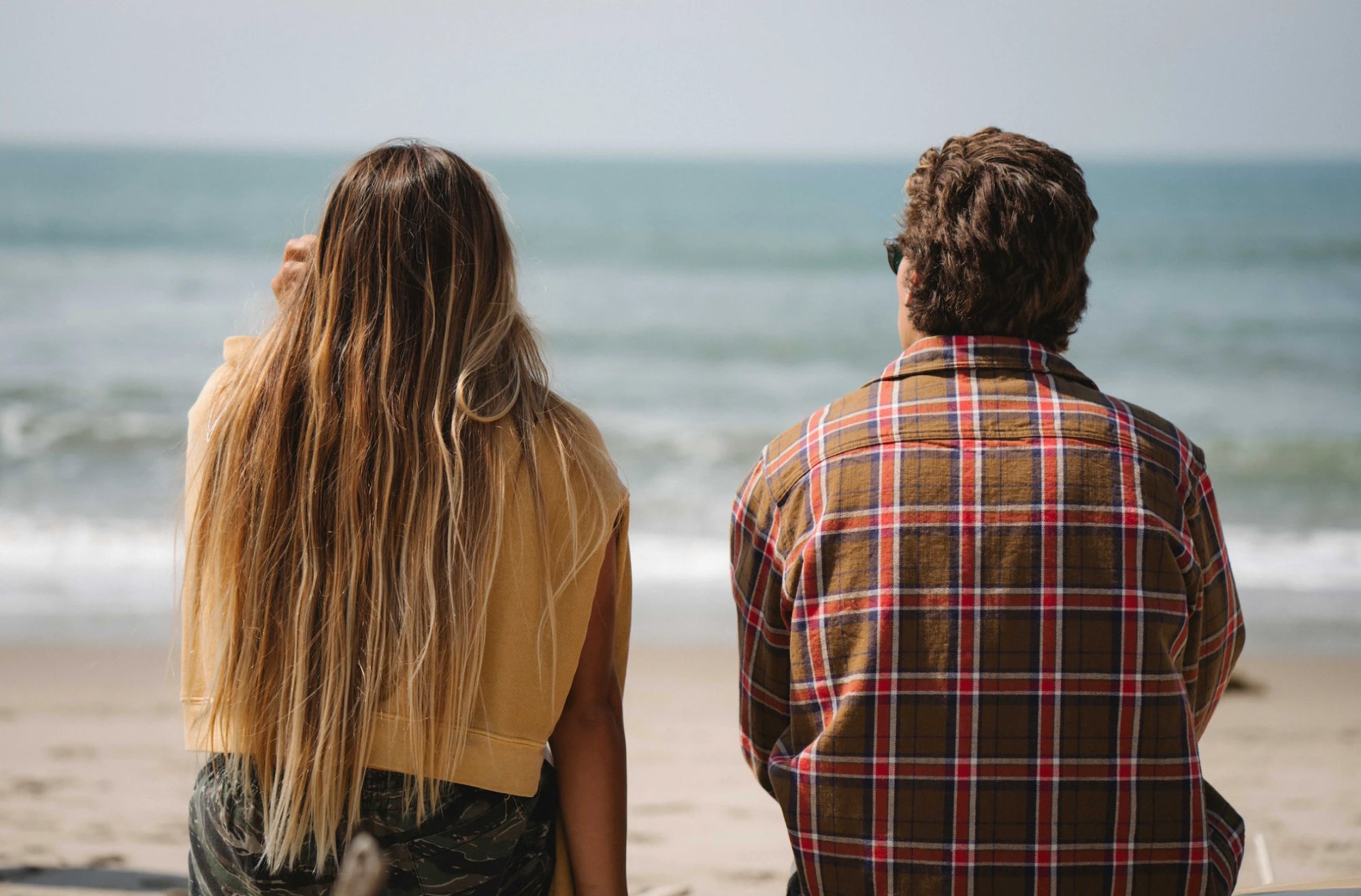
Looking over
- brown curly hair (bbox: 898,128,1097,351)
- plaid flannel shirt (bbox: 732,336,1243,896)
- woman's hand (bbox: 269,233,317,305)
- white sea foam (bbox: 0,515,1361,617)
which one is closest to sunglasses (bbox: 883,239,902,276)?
brown curly hair (bbox: 898,128,1097,351)

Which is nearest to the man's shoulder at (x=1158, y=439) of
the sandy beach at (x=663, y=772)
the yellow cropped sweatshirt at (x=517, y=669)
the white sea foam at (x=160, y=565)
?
the yellow cropped sweatshirt at (x=517, y=669)

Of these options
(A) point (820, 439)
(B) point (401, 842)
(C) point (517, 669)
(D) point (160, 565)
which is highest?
(A) point (820, 439)

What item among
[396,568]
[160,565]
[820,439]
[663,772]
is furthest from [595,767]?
[160,565]

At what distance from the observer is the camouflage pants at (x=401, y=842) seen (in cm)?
138

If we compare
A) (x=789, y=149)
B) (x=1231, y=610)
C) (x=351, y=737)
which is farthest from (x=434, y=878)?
(x=789, y=149)

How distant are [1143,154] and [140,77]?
956 inches

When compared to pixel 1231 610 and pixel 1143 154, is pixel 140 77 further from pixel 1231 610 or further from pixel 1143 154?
pixel 1231 610

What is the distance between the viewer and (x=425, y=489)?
1.38m

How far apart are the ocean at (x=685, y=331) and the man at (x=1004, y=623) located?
0.39m

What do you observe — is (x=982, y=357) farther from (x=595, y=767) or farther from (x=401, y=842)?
(x=401, y=842)

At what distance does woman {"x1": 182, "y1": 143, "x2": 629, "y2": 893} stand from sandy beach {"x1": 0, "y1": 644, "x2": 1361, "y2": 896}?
1485 mm

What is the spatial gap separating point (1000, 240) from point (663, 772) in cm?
320

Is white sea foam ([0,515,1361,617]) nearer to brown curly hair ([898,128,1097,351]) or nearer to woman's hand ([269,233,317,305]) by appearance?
woman's hand ([269,233,317,305])

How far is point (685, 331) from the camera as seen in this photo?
1475 centimetres
